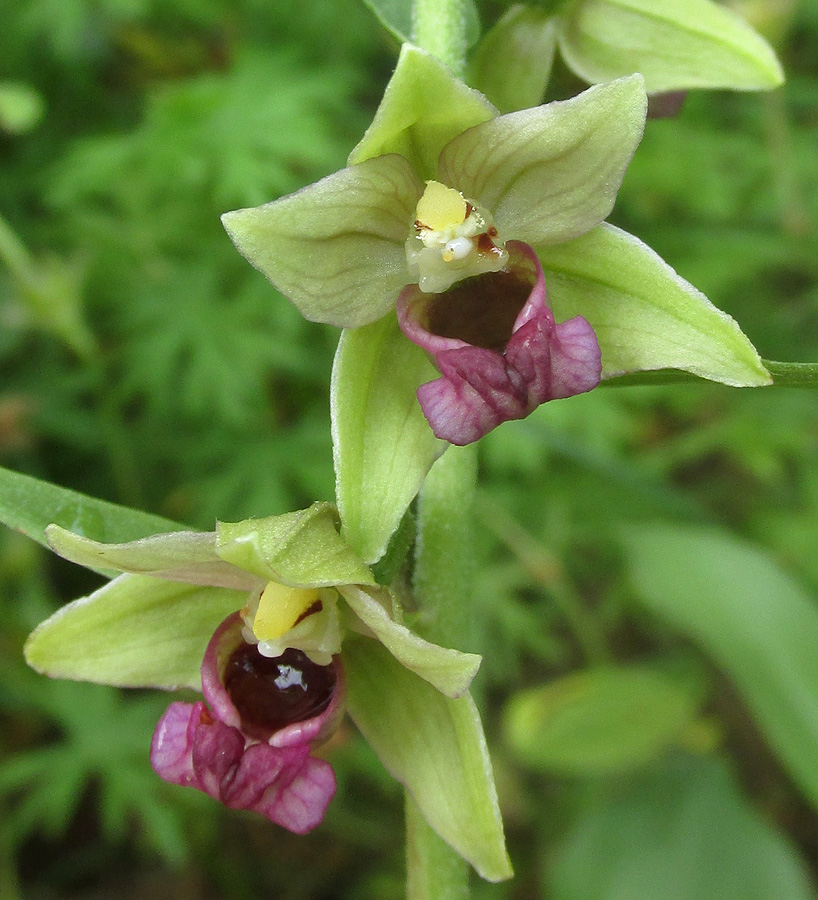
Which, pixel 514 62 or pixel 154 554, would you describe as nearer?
pixel 154 554

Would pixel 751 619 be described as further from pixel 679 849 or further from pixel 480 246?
pixel 480 246

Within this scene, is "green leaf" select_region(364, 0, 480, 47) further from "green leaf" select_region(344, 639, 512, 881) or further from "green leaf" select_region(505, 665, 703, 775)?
"green leaf" select_region(505, 665, 703, 775)

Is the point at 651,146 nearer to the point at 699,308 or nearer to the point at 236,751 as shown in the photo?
the point at 699,308

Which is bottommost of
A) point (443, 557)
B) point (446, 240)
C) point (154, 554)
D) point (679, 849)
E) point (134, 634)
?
point (679, 849)

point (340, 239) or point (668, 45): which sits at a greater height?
point (668, 45)

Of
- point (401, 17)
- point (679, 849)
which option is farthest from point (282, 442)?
point (401, 17)

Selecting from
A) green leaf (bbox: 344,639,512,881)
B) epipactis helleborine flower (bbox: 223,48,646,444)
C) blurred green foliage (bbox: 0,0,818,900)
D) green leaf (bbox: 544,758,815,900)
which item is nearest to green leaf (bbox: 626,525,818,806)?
blurred green foliage (bbox: 0,0,818,900)
